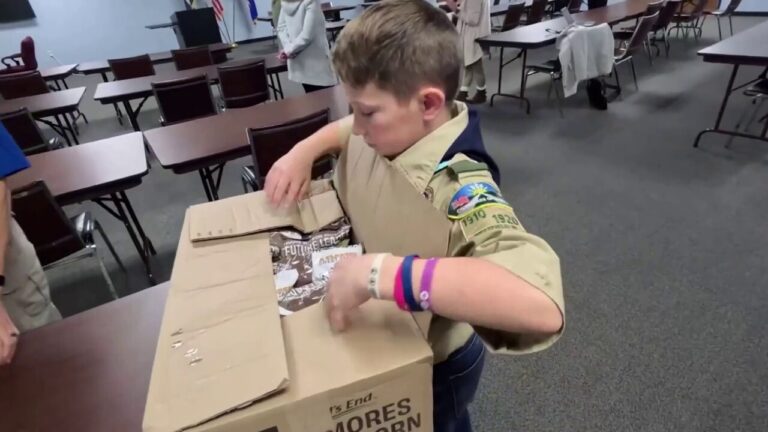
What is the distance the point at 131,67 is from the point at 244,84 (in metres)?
1.85

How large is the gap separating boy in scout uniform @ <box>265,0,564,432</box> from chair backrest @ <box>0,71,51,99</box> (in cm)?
476

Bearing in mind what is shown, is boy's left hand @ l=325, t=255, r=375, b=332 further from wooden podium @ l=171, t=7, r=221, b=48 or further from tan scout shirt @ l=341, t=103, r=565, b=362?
wooden podium @ l=171, t=7, r=221, b=48

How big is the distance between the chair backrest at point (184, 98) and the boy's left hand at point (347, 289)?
2945 millimetres

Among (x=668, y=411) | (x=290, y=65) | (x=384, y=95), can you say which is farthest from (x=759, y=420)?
(x=290, y=65)

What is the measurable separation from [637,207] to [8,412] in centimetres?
275

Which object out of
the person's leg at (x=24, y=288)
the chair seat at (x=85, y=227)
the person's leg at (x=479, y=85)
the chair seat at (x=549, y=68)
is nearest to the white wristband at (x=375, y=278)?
the person's leg at (x=24, y=288)

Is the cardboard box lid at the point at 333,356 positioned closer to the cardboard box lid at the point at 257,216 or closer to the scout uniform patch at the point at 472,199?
the scout uniform patch at the point at 472,199

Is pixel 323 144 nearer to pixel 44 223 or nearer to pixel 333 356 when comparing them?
pixel 333 356

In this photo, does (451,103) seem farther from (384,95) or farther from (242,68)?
(242,68)

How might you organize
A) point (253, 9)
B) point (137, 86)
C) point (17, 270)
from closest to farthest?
point (17, 270), point (137, 86), point (253, 9)

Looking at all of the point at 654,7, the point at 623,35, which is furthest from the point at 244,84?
the point at 623,35

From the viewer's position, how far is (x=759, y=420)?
1.33 meters

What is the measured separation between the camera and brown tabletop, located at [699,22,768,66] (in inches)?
97.8

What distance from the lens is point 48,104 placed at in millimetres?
3348
